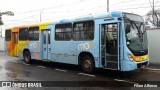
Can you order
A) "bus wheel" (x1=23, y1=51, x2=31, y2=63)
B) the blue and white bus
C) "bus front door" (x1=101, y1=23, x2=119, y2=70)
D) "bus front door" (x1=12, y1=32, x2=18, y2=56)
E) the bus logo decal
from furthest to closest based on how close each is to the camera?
"bus front door" (x1=12, y1=32, x2=18, y2=56) → "bus wheel" (x1=23, y1=51, x2=31, y2=63) → the bus logo decal → "bus front door" (x1=101, y1=23, x2=119, y2=70) → the blue and white bus

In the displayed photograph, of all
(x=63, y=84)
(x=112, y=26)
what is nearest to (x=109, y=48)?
(x=112, y=26)

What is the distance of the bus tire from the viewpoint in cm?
1277

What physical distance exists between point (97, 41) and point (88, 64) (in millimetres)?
1391

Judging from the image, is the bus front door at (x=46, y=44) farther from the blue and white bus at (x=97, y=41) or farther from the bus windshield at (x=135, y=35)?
the bus windshield at (x=135, y=35)

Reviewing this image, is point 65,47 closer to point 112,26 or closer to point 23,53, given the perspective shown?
point 112,26

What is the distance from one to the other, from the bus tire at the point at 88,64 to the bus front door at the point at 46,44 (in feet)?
11.1

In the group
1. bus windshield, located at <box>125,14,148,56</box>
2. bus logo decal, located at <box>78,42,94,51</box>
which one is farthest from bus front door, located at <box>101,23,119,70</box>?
bus logo decal, located at <box>78,42,94,51</box>

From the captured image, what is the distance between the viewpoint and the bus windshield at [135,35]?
37.5 feet

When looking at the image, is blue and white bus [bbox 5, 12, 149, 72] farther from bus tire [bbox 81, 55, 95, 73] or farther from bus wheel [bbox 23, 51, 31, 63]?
bus wheel [bbox 23, 51, 31, 63]

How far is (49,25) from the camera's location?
15.9m

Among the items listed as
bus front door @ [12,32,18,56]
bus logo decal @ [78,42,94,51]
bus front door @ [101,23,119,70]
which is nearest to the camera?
bus front door @ [101,23,119,70]

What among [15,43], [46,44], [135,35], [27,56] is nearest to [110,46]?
[135,35]

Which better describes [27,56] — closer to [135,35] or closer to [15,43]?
[15,43]

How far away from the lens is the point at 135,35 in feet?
38.6
